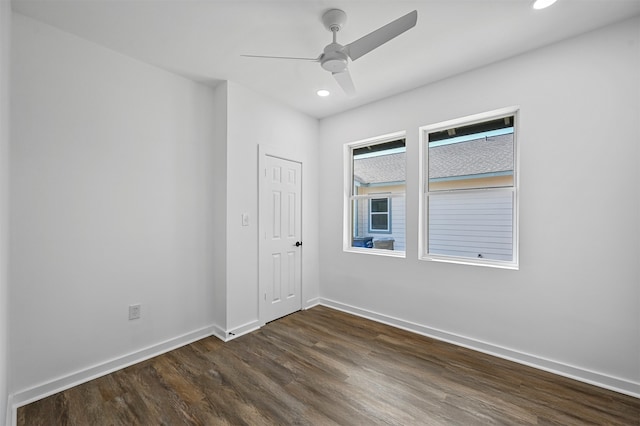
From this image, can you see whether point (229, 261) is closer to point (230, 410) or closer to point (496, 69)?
point (230, 410)

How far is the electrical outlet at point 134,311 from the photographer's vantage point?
8.27ft

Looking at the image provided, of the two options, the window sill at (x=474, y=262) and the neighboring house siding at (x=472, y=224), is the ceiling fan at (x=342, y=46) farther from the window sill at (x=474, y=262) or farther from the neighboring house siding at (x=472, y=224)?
the window sill at (x=474, y=262)

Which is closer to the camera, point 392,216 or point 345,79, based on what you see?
point 345,79

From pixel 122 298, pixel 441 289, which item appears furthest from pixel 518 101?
pixel 122 298

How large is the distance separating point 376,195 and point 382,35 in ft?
6.88

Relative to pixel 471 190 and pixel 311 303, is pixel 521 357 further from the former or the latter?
pixel 311 303

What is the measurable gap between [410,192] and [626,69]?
188 centimetres

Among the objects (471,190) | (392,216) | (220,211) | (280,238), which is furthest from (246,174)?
(471,190)

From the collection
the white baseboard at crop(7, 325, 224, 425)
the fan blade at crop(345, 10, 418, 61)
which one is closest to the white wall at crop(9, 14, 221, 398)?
the white baseboard at crop(7, 325, 224, 425)

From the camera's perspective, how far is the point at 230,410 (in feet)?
6.30

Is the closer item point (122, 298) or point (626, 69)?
point (626, 69)

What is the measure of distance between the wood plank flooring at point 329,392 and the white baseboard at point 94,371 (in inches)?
2.6

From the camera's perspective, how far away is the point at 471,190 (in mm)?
2908

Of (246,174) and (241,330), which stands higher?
(246,174)
